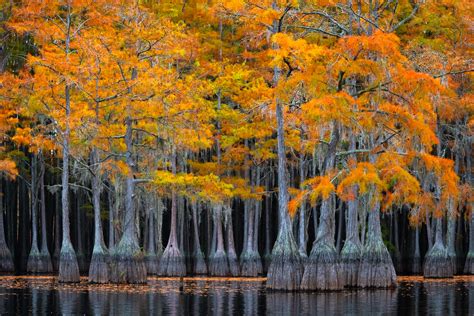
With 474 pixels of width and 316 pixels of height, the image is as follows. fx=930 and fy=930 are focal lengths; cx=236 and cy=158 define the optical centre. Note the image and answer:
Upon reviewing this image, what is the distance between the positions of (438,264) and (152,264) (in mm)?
12429

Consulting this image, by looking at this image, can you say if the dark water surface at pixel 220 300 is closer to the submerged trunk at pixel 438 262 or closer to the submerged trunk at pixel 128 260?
the submerged trunk at pixel 128 260

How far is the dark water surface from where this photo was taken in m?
21.4

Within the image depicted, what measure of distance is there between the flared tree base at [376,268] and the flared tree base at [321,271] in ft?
6.96

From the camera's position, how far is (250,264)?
39.4 m

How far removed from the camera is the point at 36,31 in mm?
33531

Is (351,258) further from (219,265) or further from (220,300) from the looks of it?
(219,265)

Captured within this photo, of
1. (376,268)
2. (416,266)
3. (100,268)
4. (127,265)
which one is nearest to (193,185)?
(127,265)

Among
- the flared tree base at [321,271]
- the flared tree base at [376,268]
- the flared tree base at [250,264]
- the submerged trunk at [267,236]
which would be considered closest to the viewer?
the flared tree base at [321,271]

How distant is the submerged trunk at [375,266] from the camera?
94.1ft

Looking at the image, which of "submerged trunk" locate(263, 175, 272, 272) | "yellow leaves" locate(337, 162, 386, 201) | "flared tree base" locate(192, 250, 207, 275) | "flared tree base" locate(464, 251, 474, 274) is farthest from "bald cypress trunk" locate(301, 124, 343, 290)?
"submerged trunk" locate(263, 175, 272, 272)

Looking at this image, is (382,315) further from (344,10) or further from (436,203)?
(436,203)

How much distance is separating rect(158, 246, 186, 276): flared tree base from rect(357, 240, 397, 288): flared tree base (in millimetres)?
10149

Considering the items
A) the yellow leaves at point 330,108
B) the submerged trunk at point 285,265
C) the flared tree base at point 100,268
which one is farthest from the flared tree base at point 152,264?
the yellow leaves at point 330,108

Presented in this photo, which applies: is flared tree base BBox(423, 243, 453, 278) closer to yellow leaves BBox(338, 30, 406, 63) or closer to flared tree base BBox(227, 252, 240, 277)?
flared tree base BBox(227, 252, 240, 277)
